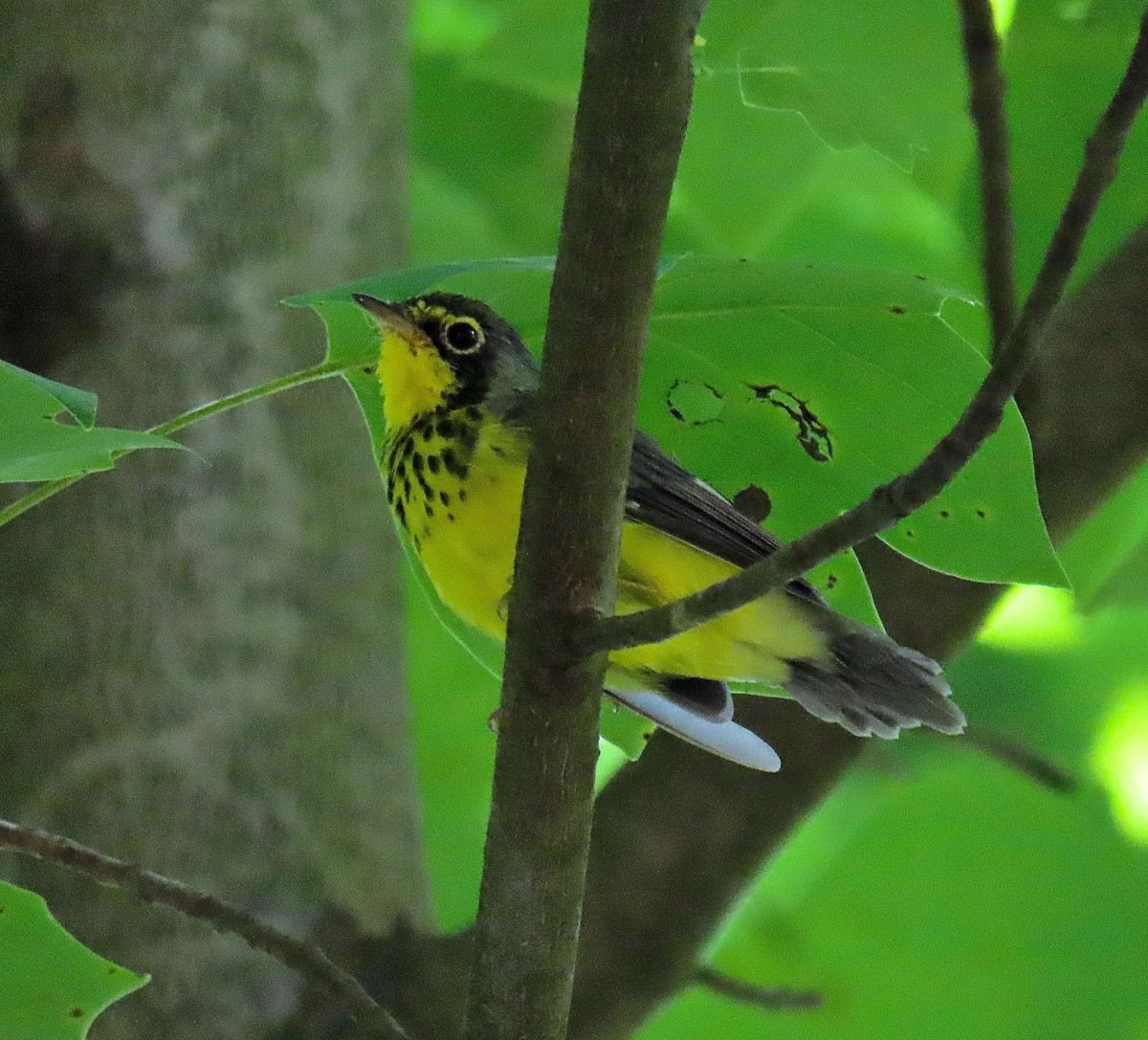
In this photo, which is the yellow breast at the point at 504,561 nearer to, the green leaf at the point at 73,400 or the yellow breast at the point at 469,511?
the yellow breast at the point at 469,511

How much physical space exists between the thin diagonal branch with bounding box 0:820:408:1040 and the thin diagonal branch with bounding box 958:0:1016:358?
1379 mm

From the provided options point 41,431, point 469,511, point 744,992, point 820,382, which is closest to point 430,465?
point 469,511

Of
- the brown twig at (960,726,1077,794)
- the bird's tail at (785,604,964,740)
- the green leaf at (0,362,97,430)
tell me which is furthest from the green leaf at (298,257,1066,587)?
the brown twig at (960,726,1077,794)

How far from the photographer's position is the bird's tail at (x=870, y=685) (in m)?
2.97

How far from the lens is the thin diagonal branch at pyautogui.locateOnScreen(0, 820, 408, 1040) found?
1947mm

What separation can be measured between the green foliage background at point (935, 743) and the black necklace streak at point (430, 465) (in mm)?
707

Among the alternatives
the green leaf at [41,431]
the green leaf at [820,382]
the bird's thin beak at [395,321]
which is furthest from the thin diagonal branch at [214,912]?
the bird's thin beak at [395,321]

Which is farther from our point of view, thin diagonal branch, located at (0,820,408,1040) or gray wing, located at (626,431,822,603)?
gray wing, located at (626,431,822,603)

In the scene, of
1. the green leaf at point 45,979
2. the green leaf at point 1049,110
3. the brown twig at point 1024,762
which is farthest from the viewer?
the green leaf at point 1049,110

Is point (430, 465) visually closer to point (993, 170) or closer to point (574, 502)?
point (993, 170)

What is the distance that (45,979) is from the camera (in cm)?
211

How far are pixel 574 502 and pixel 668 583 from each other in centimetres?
128

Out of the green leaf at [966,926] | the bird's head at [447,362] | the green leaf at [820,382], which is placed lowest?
the green leaf at [966,926]

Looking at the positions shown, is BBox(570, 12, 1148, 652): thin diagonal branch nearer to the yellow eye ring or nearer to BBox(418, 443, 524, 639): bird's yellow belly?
BBox(418, 443, 524, 639): bird's yellow belly
